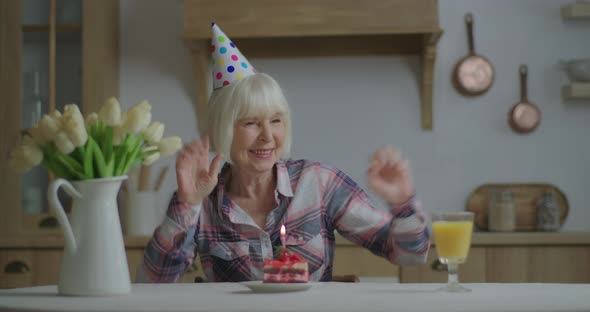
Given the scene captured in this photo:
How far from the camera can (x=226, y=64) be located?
2090mm

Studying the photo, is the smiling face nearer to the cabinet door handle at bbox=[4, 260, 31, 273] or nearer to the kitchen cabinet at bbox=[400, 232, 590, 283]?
the kitchen cabinet at bbox=[400, 232, 590, 283]

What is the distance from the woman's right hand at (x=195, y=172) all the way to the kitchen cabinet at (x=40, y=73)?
5.33 feet

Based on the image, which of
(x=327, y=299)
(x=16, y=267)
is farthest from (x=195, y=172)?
(x=16, y=267)

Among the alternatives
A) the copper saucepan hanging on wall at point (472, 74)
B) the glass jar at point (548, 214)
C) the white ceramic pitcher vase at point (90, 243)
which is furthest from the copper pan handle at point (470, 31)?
the white ceramic pitcher vase at point (90, 243)

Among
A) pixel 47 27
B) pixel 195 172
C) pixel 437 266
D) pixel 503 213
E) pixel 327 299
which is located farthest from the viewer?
pixel 47 27

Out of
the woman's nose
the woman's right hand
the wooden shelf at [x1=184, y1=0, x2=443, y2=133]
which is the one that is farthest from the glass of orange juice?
the wooden shelf at [x1=184, y1=0, x2=443, y2=133]

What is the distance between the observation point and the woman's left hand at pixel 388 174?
63.9 inches

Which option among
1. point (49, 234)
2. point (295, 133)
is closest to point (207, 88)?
point (295, 133)

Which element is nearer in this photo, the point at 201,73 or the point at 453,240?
the point at 453,240

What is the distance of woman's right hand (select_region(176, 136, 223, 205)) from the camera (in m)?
1.73

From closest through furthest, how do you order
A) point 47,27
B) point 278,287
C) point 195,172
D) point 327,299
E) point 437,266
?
1. point 327,299
2. point 278,287
3. point 195,172
4. point 437,266
5. point 47,27

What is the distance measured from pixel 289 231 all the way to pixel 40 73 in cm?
175

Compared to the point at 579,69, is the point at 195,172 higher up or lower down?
lower down

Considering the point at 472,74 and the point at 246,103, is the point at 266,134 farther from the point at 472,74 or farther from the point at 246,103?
the point at 472,74
